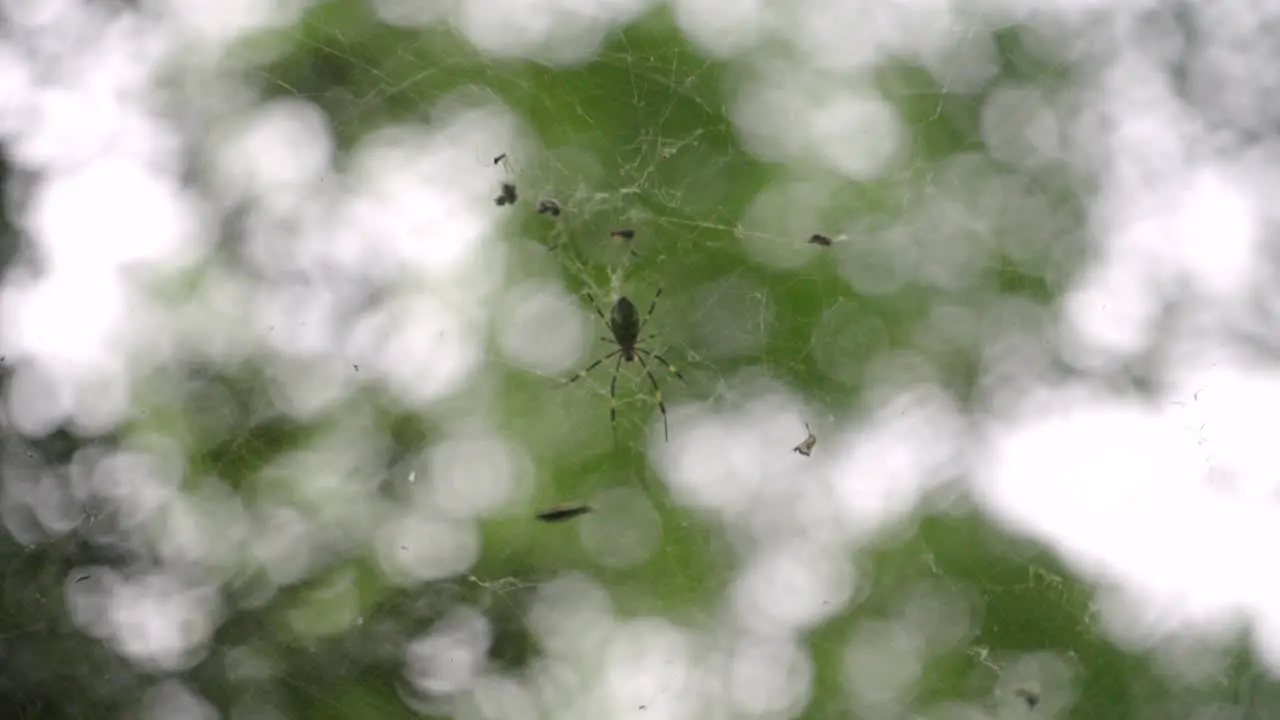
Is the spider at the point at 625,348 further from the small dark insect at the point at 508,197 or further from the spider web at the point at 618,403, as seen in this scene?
the small dark insect at the point at 508,197

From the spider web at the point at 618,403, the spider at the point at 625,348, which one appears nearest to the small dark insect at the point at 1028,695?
the spider web at the point at 618,403

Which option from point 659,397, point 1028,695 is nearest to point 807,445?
point 659,397

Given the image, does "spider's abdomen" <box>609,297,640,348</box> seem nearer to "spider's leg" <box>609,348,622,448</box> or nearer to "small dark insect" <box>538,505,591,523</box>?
"spider's leg" <box>609,348,622,448</box>

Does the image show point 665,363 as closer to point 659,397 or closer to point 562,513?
point 659,397

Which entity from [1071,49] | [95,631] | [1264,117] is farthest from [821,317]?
[95,631]

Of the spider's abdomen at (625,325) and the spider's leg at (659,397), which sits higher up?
the spider's abdomen at (625,325)

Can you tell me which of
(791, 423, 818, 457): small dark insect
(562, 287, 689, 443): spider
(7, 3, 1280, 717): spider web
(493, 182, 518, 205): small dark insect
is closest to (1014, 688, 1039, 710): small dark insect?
(7, 3, 1280, 717): spider web
